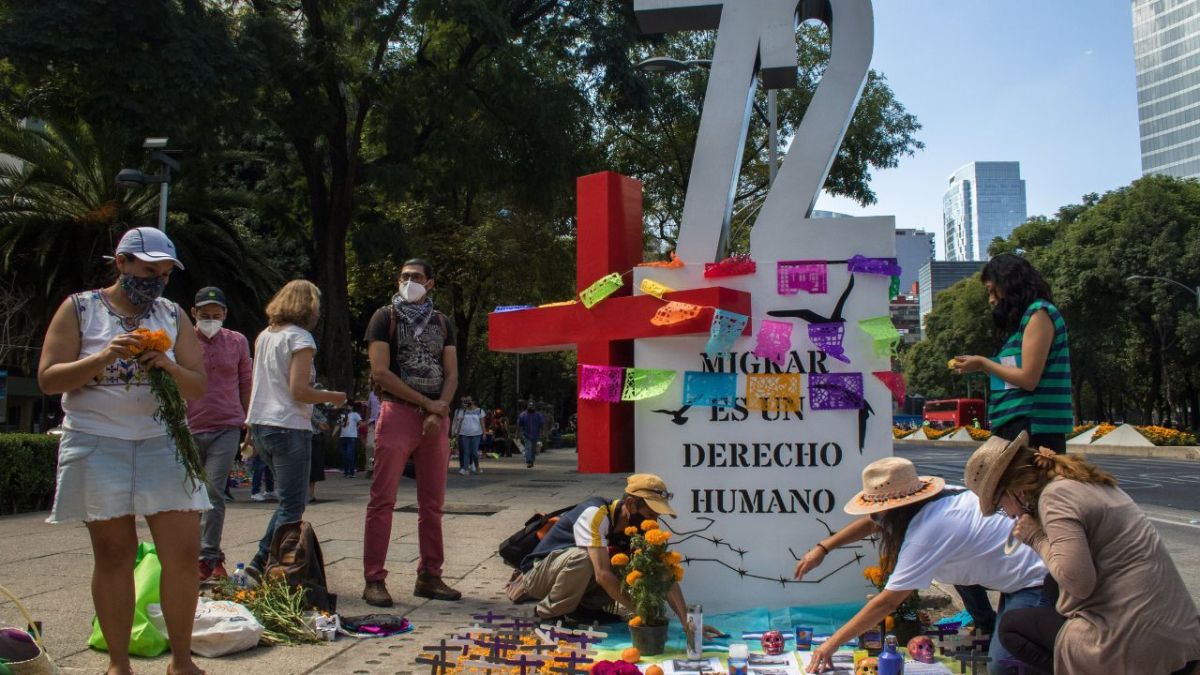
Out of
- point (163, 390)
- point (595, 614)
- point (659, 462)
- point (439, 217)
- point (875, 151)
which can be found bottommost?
point (595, 614)

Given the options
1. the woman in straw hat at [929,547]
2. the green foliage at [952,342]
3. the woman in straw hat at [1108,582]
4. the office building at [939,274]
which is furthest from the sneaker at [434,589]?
the office building at [939,274]

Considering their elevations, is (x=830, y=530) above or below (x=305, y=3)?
below

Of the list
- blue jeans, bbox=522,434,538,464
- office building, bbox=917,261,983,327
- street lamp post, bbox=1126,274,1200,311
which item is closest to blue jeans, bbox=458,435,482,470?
blue jeans, bbox=522,434,538,464

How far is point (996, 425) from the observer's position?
440 centimetres

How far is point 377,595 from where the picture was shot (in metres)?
5.31

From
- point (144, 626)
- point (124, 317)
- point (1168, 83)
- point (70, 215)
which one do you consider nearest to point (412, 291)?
point (124, 317)

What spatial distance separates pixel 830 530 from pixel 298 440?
296cm

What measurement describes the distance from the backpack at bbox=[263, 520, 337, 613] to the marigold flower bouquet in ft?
4.32

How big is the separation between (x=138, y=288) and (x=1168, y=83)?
151675 millimetres

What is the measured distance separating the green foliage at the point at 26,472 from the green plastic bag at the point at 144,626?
6831 mm

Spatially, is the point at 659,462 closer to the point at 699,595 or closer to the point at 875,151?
the point at 699,595

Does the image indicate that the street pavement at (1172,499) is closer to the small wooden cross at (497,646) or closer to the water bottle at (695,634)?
the water bottle at (695,634)

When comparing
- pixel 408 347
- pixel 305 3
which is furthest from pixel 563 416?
pixel 408 347

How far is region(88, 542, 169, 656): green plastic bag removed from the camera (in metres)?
4.10
